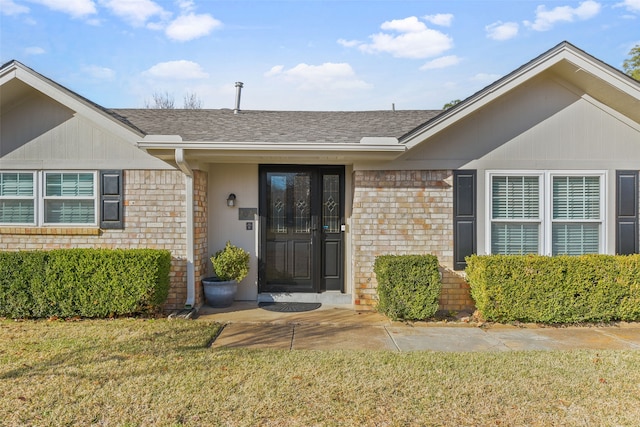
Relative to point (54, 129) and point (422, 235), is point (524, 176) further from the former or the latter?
point (54, 129)

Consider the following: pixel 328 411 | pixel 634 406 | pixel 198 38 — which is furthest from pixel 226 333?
pixel 198 38

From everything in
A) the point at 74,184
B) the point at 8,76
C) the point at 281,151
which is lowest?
the point at 74,184

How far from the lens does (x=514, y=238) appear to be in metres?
6.82

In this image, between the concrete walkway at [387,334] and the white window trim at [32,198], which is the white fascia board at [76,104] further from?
the concrete walkway at [387,334]

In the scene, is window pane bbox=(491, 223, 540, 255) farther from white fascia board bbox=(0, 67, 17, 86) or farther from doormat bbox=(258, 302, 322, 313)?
white fascia board bbox=(0, 67, 17, 86)

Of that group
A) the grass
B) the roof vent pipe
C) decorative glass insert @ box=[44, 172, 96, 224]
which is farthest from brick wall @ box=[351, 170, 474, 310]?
decorative glass insert @ box=[44, 172, 96, 224]

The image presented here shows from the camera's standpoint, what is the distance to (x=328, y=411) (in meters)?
3.29

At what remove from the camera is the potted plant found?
694cm

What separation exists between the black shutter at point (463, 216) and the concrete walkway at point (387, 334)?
3.99ft

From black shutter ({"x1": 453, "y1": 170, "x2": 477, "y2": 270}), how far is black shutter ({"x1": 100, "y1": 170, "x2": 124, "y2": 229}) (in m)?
5.72

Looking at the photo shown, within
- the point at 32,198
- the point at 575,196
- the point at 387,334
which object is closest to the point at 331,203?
the point at 387,334

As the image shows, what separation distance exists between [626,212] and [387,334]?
4.67 metres

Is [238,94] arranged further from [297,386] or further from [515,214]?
[297,386]

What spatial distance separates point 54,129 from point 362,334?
6.19 m
